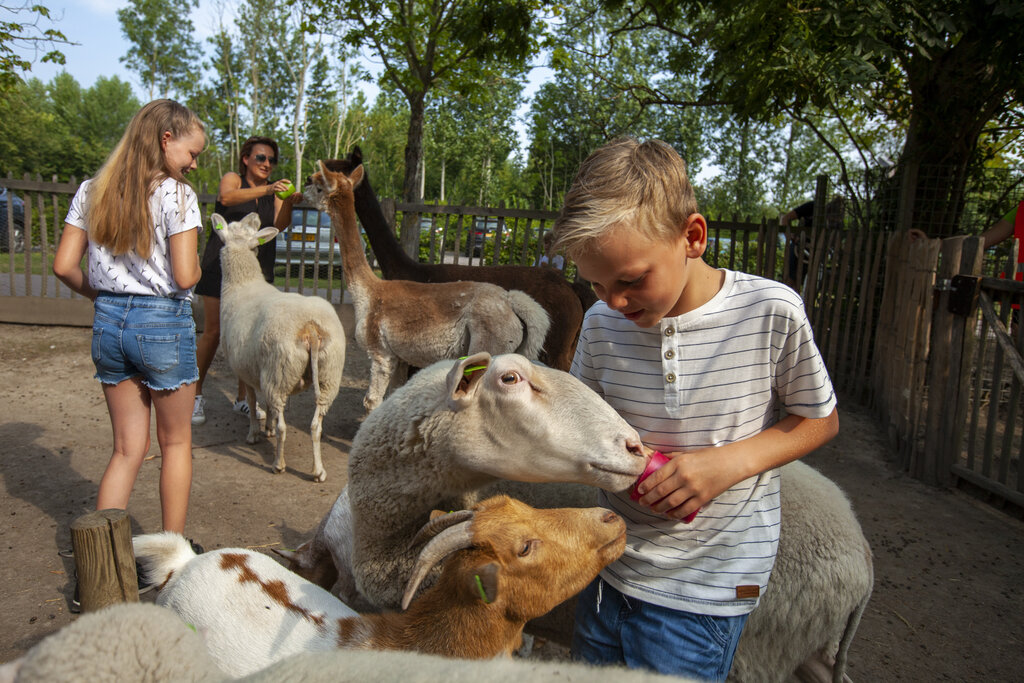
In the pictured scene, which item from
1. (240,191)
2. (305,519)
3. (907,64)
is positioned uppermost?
(907,64)

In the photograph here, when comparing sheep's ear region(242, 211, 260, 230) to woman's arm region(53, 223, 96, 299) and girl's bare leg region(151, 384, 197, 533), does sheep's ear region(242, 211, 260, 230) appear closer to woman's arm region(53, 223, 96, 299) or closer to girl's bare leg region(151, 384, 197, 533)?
woman's arm region(53, 223, 96, 299)

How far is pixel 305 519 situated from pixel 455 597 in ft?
10.3

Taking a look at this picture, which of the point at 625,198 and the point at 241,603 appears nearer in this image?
the point at 625,198

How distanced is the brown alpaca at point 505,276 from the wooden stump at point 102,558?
4.55 m

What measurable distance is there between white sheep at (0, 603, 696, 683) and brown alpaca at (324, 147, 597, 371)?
5334 mm

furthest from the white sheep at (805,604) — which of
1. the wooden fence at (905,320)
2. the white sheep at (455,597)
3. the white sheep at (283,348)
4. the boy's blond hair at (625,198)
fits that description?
the white sheep at (283,348)

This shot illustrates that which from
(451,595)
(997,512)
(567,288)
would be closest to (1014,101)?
(997,512)

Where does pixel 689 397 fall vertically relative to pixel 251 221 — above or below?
below

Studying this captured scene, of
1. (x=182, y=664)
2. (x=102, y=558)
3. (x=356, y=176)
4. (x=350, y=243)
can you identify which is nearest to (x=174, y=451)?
(x=102, y=558)

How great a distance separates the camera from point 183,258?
3137 millimetres

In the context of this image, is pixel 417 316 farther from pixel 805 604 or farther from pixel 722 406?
pixel 722 406

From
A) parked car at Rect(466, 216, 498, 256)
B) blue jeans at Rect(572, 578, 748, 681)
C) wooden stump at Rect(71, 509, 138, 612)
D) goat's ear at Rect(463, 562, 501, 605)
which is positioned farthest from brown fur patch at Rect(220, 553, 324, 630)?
parked car at Rect(466, 216, 498, 256)

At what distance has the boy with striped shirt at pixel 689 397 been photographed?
62.7 inches

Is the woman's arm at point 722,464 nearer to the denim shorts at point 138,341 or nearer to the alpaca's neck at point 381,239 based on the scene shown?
the denim shorts at point 138,341
